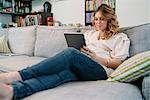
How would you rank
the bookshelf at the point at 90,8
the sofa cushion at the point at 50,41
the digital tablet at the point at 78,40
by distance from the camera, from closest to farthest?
the digital tablet at the point at 78,40 → the sofa cushion at the point at 50,41 → the bookshelf at the point at 90,8

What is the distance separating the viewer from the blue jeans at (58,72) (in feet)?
3.57

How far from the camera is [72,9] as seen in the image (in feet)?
11.8

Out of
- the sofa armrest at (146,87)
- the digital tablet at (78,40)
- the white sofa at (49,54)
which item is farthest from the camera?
the digital tablet at (78,40)

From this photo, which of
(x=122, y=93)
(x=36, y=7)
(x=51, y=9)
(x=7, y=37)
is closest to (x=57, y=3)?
(x=51, y=9)

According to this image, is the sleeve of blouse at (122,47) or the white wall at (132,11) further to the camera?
the white wall at (132,11)

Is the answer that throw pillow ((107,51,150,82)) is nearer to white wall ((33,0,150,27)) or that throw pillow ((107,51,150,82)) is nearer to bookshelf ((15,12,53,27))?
white wall ((33,0,150,27))

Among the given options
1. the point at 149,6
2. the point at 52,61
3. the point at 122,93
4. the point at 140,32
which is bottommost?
the point at 122,93

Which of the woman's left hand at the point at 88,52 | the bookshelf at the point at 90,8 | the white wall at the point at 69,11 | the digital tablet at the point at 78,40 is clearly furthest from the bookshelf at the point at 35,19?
the woman's left hand at the point at 88,52

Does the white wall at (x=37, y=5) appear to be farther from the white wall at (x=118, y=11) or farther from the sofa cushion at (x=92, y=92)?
the sofa cushion at (x=92, y=92)

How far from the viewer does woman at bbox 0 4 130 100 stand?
1.07 metres

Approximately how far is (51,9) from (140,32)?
8.15 ft

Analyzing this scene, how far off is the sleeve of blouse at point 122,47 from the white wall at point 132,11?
4.34 ft

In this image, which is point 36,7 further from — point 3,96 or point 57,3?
point 3,96

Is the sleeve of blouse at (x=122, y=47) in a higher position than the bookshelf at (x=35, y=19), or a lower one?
lower
